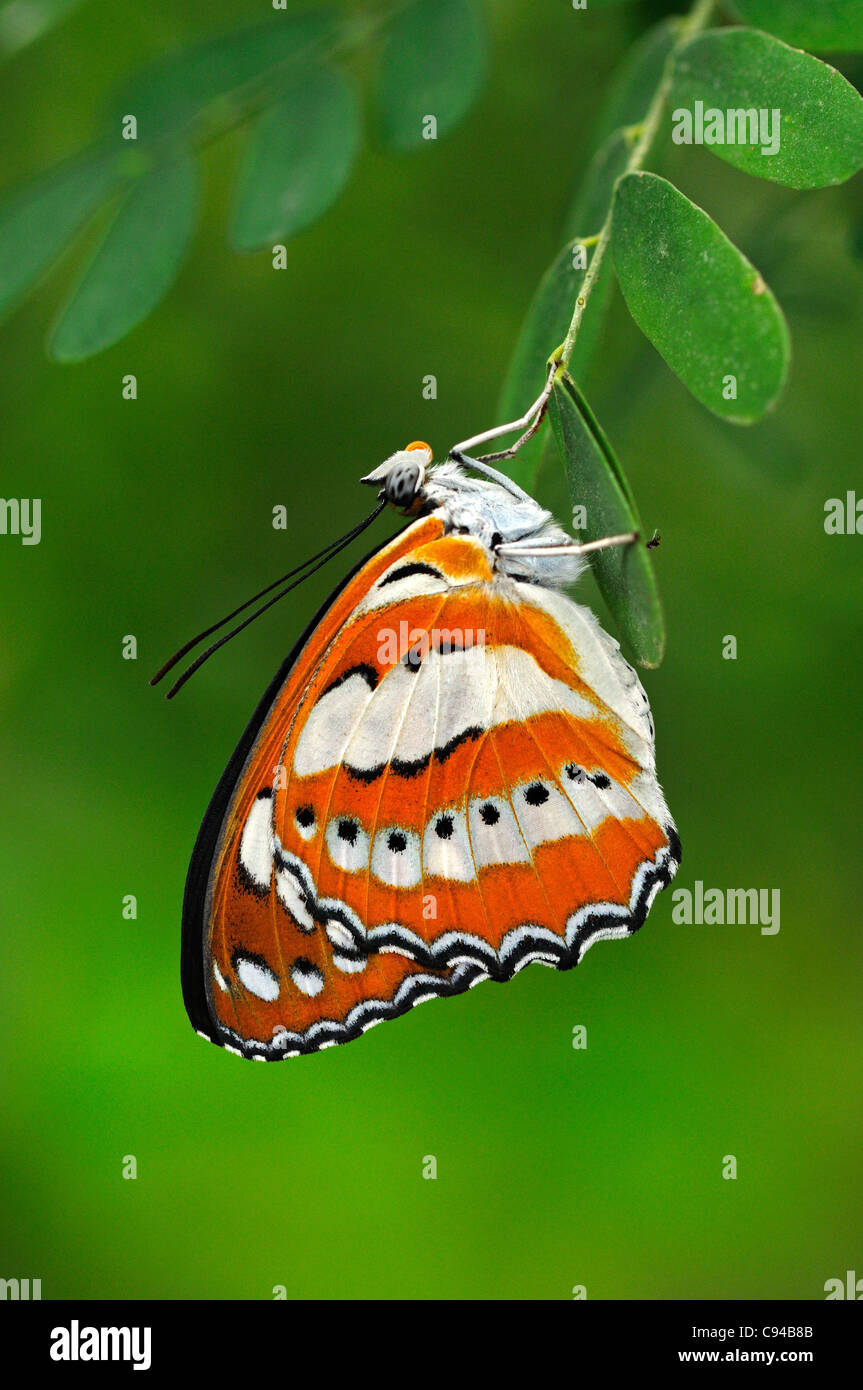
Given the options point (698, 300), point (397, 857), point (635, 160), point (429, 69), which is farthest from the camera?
point (429, 69)

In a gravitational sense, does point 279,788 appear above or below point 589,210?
below

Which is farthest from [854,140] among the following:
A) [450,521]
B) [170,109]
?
[170,109]

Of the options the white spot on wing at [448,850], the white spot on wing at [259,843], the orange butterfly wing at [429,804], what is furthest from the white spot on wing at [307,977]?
the white spot on wing at [448,850]

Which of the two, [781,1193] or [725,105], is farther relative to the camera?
[781,1193]

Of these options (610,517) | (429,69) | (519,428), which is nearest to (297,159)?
(429,69)

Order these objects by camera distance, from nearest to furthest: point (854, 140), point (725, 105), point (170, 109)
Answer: point (854, 140) → point (725, 105) → point (170, 109)

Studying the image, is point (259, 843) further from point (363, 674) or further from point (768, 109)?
point (768, 109)

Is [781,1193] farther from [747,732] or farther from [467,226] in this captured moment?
[467,226]
